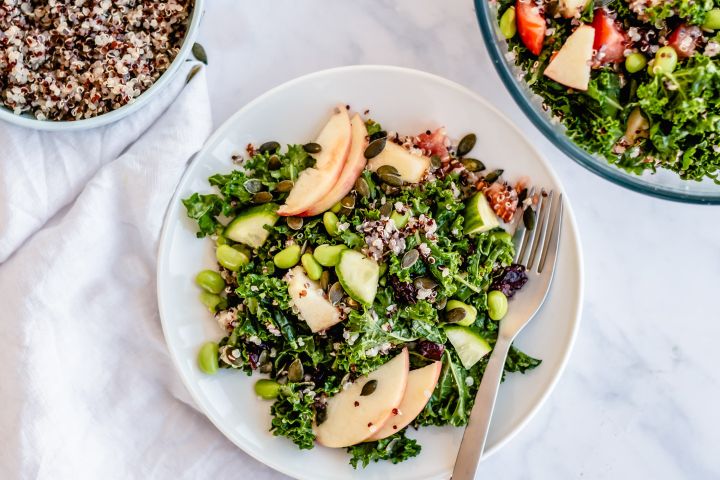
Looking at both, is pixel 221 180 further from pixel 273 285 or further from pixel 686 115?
pixel 686 115

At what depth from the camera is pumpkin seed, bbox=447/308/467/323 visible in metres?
1.95

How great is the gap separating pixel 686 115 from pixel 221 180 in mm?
1168

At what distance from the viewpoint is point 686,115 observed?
65.2 inches

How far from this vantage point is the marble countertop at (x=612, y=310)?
7.25 ft

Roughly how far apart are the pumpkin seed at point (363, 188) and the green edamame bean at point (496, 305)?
43 centimetres

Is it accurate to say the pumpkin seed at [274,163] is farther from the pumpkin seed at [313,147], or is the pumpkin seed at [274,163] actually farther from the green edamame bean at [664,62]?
the green edamame bean at [664,62]

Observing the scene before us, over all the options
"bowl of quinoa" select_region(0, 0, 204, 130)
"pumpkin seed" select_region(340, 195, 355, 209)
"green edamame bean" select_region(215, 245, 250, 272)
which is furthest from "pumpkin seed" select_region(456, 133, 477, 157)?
"bowl of quinoa" select_region(0, 0, 204, 130)

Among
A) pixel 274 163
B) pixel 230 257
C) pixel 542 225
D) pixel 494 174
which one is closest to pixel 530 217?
pixel 542 225

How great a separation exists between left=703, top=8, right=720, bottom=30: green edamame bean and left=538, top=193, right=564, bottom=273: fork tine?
1.81 ft

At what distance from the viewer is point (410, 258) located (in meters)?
1.90

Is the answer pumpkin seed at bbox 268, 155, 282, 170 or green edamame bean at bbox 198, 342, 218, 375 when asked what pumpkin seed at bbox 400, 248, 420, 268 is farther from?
green edamame bean at bbox 198, 342, 218, 375

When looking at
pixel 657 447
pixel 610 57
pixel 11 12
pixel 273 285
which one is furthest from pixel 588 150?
pixel 11 12

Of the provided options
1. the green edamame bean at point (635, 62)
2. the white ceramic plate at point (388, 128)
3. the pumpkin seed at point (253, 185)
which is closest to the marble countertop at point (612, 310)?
the white ceramic plate at point (388, 128)

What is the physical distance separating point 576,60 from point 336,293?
81 cm
